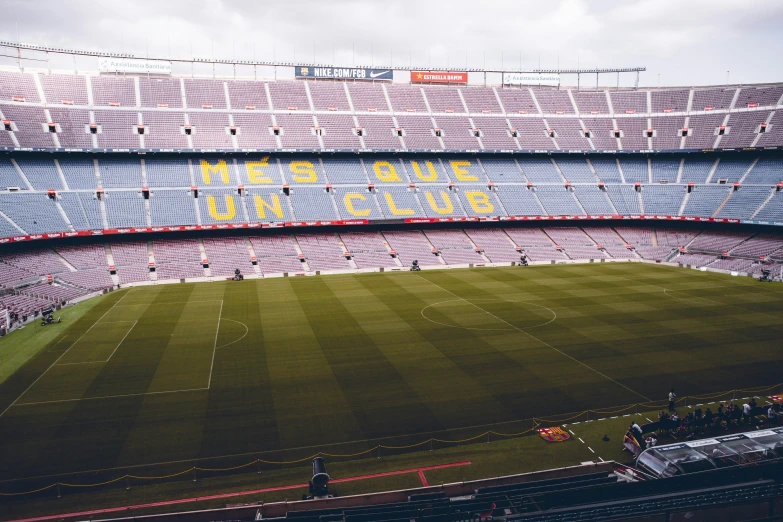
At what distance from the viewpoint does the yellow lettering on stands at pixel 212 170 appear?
63250mm

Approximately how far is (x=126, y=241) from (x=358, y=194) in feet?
93.4

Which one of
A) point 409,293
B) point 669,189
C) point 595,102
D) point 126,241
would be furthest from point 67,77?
point 669,189

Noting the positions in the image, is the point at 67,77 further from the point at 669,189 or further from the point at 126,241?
the point at 669,189

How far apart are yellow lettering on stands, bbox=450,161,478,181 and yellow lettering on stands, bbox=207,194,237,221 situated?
31368 millimetres

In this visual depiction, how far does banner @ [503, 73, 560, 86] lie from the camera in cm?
8244

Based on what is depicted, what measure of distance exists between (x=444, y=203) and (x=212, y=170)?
102 feet

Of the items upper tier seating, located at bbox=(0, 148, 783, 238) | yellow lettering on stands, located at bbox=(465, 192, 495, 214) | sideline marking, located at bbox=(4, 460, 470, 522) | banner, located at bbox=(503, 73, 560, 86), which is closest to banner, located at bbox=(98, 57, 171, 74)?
upper tier seating, located at bbox=(0, 148, 783, 238)

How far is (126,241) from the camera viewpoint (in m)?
56.4

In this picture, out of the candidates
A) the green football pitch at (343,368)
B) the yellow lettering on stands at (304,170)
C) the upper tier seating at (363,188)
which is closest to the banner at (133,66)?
the upper tier seating at (363,188)

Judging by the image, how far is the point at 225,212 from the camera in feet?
197

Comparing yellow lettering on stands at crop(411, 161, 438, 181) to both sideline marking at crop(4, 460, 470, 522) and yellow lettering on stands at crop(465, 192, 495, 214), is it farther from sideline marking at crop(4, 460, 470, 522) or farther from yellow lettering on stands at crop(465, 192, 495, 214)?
sideline marking at crop(4, 460, 470, 522)

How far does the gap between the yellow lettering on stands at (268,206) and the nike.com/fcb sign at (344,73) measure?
25.3m

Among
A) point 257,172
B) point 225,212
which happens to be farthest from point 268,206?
point 257,172

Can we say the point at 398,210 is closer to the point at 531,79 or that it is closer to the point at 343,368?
the point at 531,79
